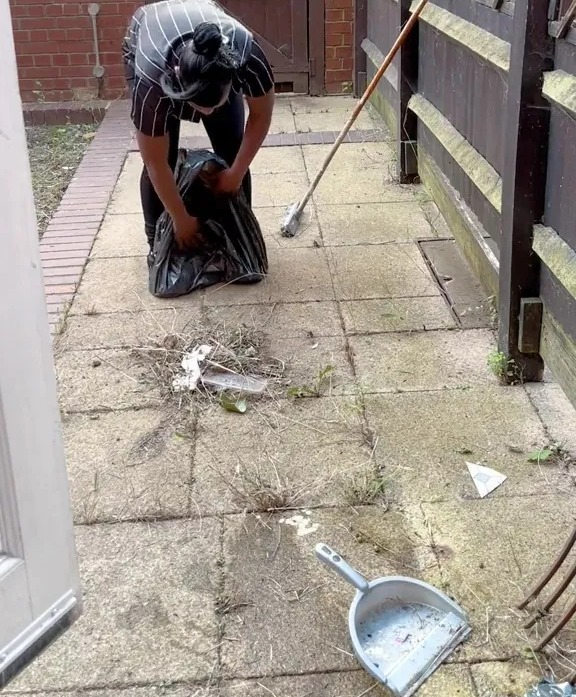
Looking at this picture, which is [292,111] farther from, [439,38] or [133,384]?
[133,384]

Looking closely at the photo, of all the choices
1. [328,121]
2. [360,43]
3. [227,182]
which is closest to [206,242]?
[227,182]

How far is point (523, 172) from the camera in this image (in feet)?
10.4

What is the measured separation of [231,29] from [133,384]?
61.3 inches

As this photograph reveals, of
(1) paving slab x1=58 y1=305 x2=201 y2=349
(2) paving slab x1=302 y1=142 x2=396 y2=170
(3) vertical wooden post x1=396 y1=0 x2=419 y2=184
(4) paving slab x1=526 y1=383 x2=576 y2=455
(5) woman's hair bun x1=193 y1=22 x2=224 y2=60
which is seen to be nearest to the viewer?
(4) paving slab x1=526 y1=383 x2=576 y2=455

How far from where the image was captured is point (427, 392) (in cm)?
346

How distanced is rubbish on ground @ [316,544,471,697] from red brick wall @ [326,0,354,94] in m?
7.15

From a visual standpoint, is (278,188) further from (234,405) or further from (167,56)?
(234,405)

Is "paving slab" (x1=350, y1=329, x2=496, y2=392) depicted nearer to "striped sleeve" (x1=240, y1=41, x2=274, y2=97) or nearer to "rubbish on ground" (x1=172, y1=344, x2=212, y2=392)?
"rubbish on ground" (x1=172, y1=344, x2=212, y2=392)

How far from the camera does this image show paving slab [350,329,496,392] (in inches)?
139

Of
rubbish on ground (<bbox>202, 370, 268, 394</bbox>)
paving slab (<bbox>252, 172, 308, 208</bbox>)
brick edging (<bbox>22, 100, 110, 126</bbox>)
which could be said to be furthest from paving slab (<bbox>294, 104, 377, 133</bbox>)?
rubbish on ground (<bbox>202, 370, 268, 394</bbox>)

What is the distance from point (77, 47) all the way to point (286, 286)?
5.27 m

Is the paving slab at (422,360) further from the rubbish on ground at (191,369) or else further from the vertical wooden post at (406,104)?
the vertical wooden post at (406,104)

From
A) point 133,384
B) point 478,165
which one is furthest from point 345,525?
point 478,165

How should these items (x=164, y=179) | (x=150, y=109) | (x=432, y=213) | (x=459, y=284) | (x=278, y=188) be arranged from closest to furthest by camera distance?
1. (x=150, y=109)
2. (x=164, y=179)
3. (x=459, y=284)
4. (x=432, y=213)
5. (x=278, y=188)
